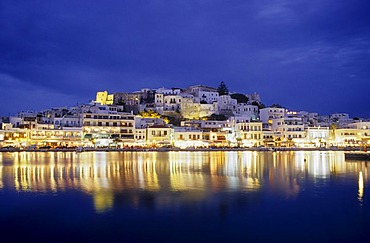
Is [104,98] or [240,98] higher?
[104,98]

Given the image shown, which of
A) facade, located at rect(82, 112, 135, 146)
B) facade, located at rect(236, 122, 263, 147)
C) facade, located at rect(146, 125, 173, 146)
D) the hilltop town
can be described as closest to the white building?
the hilltop town

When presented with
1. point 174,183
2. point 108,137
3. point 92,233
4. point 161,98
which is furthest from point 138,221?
point 161,98

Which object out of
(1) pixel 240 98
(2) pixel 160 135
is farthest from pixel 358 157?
(1) pixel 240 98

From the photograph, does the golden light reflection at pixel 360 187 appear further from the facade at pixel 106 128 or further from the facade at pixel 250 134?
the facade at pixel 106 128

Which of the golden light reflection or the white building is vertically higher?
the white building

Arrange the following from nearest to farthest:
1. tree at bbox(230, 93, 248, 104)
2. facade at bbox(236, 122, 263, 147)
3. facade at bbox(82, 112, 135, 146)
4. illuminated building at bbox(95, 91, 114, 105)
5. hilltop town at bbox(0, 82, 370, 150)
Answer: hilltop town at bbox(0, 82, 370, 150) < facade at bbox(82, 112, 135, 146) < facade at bbox(236, 122, 263, 147) < illuminated building at bbox(95, 91, 114, 105) < tree at bbox(230, 93, 248, 104)

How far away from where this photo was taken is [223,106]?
82.4 meters

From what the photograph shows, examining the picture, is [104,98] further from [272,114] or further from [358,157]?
[358,157]

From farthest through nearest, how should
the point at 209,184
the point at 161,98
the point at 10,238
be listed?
the point at 161,98
the point at 209,184
the point at 10,238

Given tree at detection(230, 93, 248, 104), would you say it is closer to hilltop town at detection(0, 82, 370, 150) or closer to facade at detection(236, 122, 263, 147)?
hilltop town at detection(0, 82, 370, 150)

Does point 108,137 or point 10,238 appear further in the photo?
point 108,137

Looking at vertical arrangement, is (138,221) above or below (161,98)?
below

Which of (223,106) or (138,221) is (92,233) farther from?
(223,106)

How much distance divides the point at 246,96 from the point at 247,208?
81931 millimetres
